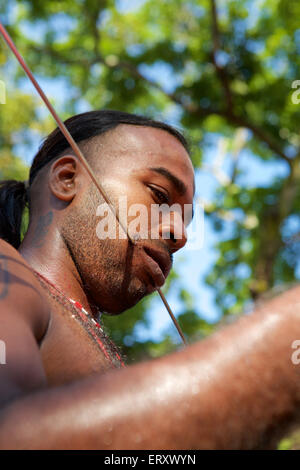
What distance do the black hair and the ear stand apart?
0.55ft

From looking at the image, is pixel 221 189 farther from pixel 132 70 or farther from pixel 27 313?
pixel 27 313

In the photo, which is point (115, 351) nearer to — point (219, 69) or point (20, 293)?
point (20, 293)

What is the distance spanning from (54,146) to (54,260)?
692 mm

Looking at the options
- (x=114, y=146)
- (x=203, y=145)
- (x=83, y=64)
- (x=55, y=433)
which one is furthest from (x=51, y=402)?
(x=203, y=145)

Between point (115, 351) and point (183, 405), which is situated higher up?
point (115, 351)

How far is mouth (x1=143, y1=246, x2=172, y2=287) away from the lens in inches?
75.7

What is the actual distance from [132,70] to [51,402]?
32.5 ft

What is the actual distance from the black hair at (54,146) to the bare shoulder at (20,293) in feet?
3.46

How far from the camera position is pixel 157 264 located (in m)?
1.95

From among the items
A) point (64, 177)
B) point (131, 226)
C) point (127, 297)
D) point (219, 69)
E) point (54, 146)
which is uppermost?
point (219, 69)

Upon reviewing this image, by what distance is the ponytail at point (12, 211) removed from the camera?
7.60 ft

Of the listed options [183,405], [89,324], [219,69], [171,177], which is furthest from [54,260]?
[219,69]

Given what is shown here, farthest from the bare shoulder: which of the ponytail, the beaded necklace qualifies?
the ponytail

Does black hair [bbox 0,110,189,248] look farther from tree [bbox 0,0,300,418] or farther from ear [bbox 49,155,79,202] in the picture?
tree [bbox 0,0,300,418]
